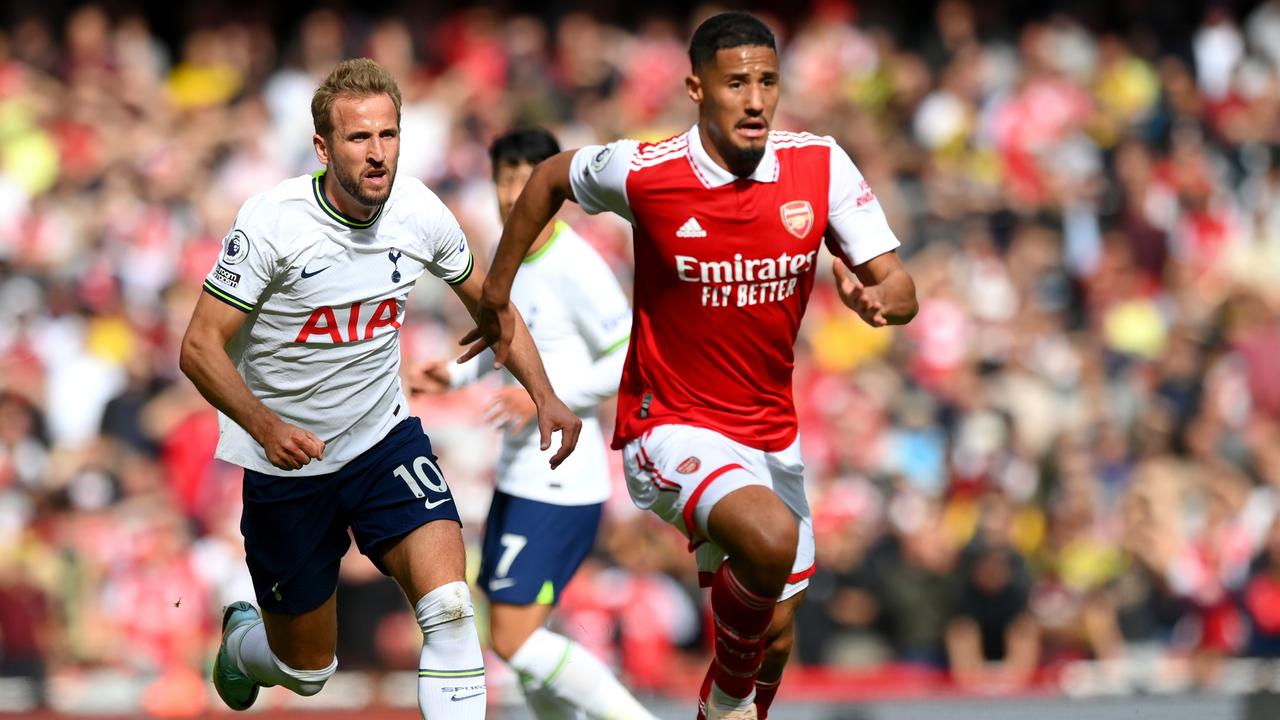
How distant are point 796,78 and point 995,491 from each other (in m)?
6.35

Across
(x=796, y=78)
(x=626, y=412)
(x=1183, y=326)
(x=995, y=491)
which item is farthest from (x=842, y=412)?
(x=626, y=412)

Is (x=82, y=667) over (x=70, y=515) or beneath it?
beneath

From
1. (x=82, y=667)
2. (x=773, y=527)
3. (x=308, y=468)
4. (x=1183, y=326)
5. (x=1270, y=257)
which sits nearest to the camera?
(x=773, y=527)

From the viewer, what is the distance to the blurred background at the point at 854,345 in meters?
12.6

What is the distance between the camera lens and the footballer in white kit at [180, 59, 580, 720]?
688 centimetres

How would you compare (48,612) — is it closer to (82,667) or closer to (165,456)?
(82,667)

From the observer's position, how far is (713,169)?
7.22 meters

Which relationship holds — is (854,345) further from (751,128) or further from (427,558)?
(427,558)

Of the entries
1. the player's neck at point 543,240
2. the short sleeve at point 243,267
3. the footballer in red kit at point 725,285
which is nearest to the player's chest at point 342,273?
the short sleeve at point 243,267

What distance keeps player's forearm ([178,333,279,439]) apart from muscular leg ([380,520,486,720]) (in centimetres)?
83

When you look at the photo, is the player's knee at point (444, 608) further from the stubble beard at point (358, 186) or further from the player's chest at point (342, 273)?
the stubble beard at point (358, 186)

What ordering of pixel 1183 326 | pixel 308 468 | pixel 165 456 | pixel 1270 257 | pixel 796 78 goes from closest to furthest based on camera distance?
1. pixel 308 468
2. pixel 165 456
3. pixel 1183 326
4. pixel 1270 257
5. pixel 796 78

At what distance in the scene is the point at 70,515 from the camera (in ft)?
43.4

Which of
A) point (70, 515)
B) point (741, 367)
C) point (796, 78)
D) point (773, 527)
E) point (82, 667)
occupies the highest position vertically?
point (796, 78)
